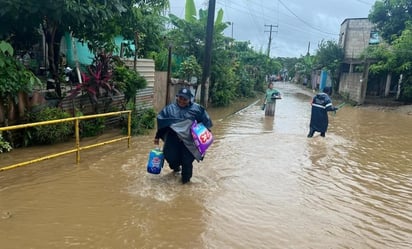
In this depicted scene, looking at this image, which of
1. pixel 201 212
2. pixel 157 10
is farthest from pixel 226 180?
pixel 157 10

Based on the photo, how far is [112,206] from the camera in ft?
15.9

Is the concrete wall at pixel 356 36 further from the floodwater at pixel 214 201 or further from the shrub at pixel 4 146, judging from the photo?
the shrub at pixel 4 146

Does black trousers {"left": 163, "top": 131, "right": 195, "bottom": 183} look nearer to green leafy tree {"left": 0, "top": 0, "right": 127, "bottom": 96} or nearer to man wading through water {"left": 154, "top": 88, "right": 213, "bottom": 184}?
A: man wading through water {"left": 154, "top": 88, "right": 213, "bottom": 184}

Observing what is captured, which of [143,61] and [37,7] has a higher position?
[37,7]

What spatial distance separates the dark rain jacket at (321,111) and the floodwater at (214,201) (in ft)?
5.94

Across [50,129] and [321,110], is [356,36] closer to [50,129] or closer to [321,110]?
[321,110]

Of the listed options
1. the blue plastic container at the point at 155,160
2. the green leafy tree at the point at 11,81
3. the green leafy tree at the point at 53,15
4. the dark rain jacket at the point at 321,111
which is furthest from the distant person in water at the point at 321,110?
the green leafy tree at the point at 11,81

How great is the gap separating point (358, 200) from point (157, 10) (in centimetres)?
703

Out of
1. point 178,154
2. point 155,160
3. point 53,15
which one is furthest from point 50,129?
point 178,154

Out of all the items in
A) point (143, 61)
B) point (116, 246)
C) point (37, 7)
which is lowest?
point (116, 246)

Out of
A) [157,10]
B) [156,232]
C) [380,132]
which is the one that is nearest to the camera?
[156,232]

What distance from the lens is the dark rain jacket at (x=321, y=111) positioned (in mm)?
10500

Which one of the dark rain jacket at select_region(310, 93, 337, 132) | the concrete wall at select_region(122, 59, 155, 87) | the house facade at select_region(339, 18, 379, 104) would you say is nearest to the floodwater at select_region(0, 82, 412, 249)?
the dark rain jacket at select_region(310, 93, 337, 132)

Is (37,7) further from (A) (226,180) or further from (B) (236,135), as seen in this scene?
(B) (236,135)
